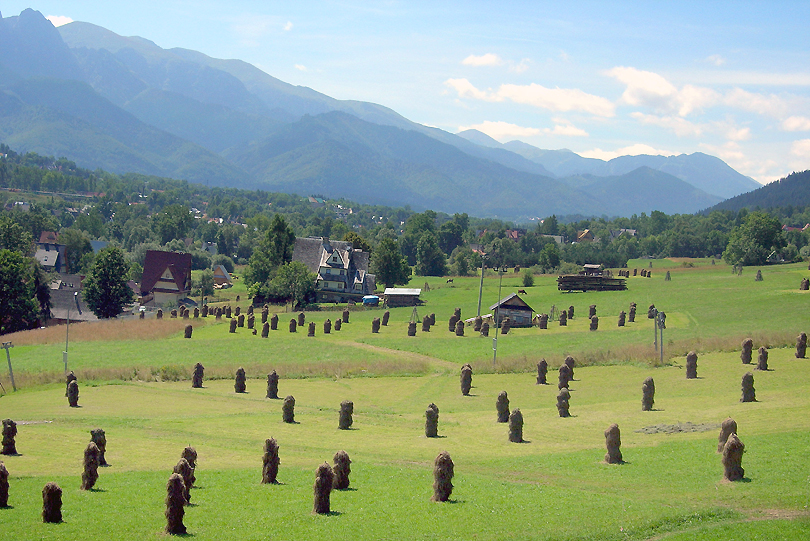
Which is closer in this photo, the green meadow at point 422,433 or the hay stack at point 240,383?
the green meadow at point 422,433

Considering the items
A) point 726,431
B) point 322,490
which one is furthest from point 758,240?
point 322,490

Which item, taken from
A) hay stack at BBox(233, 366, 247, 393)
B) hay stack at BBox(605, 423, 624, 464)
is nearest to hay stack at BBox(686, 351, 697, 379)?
hay stack at BBox(605, 423, 624, 464)

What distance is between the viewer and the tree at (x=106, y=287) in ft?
268

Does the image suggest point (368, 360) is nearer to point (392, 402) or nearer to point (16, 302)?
point (392, 402)

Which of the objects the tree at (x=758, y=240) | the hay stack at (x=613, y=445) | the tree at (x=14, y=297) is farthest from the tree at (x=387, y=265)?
the hay stack at (x=613, y=445)

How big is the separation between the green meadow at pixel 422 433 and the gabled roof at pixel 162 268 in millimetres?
42706

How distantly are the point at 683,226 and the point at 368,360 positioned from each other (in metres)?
149

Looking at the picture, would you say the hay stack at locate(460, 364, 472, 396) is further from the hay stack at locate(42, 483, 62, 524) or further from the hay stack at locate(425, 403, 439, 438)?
the hay stack at locate(42, 483, 62, 524)

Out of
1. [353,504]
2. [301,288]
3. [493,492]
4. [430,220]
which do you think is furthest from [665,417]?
[430,220]

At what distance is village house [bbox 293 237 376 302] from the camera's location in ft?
311

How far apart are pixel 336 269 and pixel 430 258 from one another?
133ft

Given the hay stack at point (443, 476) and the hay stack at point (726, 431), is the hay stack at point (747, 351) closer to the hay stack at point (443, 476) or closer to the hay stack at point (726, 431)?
the hay stack at point (726, 431)

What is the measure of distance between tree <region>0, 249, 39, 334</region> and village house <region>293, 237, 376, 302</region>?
31.3m

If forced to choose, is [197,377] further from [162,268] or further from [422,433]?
[162,268]
